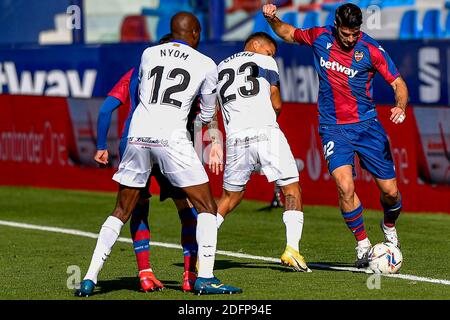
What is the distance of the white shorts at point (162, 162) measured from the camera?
31.5 ft

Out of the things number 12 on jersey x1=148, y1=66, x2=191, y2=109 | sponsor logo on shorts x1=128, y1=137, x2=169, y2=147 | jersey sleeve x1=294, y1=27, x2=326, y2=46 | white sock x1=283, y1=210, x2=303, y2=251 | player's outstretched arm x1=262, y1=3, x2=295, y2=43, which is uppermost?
player's outstretched arm x1=262, y1=3, x2=295, y2=43

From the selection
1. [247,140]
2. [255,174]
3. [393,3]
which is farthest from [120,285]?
[393,3]

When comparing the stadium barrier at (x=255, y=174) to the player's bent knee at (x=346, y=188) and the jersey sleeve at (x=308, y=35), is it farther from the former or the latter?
the player's bent knee at (x=346, y=188)

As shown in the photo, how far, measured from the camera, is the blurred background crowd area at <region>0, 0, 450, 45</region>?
75.6ft

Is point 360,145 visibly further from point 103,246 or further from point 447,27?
point 447,27

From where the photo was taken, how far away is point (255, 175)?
59.4 feet

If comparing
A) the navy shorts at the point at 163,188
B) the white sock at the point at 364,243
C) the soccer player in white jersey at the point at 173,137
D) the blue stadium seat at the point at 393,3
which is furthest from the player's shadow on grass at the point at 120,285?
the blue stadium seat at the point at 393,3

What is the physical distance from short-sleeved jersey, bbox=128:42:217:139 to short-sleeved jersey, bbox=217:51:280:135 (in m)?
2.12

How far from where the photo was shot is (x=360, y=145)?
456 inches

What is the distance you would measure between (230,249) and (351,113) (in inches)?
103

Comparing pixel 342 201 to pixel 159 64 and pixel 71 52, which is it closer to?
pixel 159 64

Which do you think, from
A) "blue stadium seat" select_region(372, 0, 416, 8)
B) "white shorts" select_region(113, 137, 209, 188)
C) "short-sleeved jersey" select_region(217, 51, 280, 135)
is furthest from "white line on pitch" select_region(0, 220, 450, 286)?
"blue stadium seat" select_region(372, 0, 416, 8)

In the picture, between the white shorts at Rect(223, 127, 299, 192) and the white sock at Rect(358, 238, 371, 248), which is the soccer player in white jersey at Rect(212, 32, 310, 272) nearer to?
the white shorts at Rect(223, 127, 299, 192)

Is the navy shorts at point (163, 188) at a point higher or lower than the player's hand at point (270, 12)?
lower
